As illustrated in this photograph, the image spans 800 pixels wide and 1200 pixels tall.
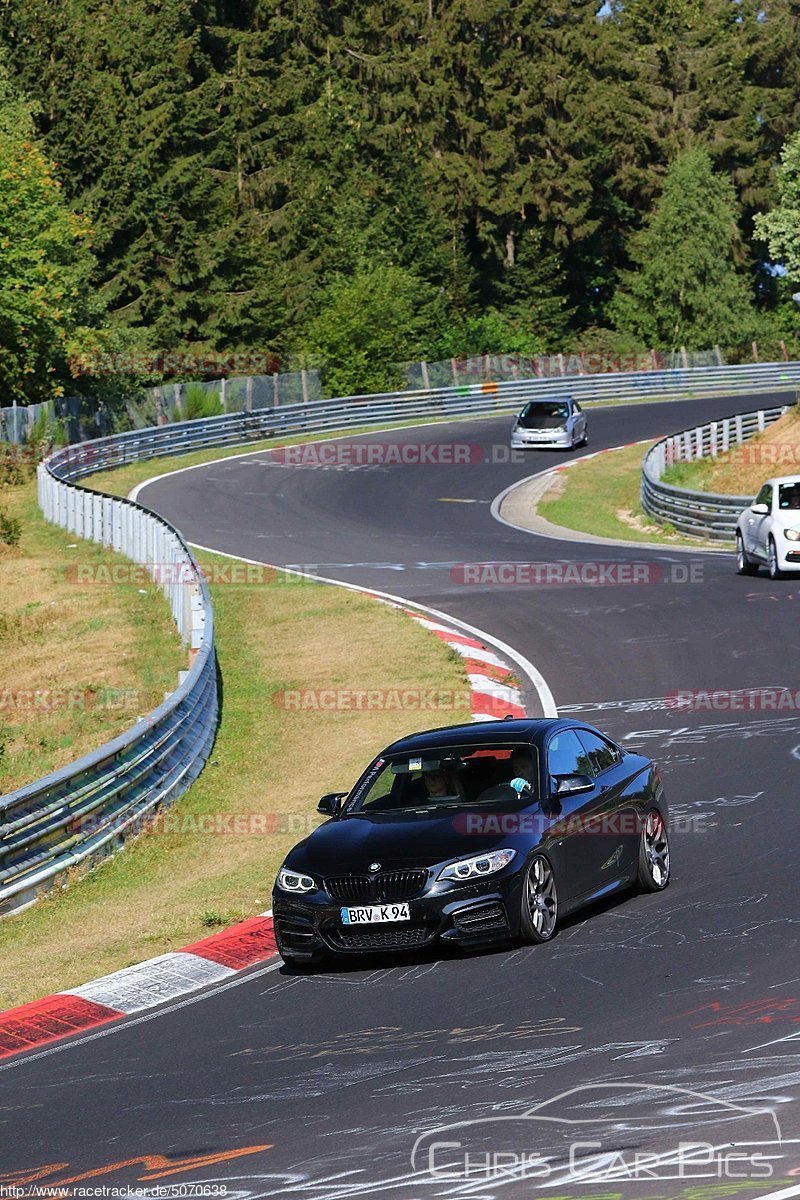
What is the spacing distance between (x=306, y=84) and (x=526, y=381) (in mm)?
31839

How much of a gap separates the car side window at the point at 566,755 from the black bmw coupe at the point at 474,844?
0.01m

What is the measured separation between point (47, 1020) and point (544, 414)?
152 ft

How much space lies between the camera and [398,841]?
10.4m

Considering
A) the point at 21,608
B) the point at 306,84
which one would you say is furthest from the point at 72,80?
the point at 21,608

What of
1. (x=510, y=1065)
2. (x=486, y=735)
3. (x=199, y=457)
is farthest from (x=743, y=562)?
(x=199, y=457)

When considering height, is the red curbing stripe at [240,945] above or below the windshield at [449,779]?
below

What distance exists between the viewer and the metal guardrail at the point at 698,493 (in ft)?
117

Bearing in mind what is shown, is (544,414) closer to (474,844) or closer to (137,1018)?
(474,844)

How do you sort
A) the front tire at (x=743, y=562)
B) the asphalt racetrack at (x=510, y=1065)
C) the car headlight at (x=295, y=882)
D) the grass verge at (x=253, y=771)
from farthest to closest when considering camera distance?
the front tire at (x=743, y=562), the grass verge at (x=253, y=771), the car headlight at (x=295, y=882), the asphalt racetrack at (x=510, y=1065)

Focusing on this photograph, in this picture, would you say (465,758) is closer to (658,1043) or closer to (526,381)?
(658,1043)

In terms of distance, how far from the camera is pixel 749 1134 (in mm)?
Result: 6531

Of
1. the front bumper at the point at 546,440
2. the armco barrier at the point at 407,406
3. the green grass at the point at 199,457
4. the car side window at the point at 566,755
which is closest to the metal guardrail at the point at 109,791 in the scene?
the car side window at the point at 566,755

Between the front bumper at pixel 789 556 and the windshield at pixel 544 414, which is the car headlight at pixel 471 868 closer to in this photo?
the front bumper at pixel 789 556

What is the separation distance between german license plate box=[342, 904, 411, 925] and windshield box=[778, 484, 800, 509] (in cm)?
1937
